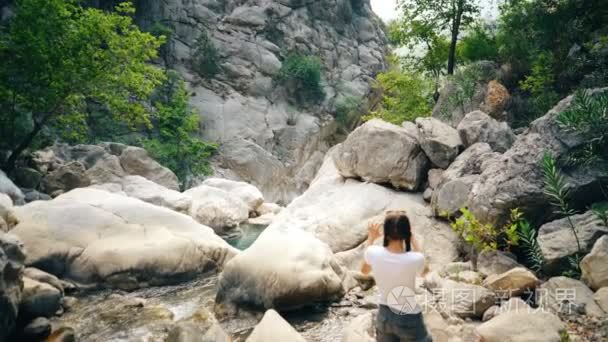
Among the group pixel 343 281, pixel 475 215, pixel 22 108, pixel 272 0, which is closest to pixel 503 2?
pixel 475 215

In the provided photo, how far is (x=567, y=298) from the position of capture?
5.86 metres

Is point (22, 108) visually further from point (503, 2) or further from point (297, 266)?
point (503, 2)

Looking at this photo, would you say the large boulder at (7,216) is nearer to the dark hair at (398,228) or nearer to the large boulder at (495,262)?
the dark hair at (398,228)

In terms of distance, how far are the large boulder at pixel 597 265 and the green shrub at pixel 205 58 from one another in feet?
111

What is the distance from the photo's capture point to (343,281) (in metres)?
8.47

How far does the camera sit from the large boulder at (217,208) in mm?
19281

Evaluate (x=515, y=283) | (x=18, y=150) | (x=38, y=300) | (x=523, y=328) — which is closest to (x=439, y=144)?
(x=515, y=283)

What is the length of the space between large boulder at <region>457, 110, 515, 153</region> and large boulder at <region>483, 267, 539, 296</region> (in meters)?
5.18

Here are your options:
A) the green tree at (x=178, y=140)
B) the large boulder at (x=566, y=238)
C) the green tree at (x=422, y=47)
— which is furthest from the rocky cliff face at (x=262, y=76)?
the large boulder at (x=566, y=238)

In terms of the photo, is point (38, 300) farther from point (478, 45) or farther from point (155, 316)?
point (478, 45)

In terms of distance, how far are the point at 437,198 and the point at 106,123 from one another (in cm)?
2463

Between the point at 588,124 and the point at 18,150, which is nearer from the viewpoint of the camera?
the point at 588,124

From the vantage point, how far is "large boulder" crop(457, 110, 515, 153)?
1109 centimetres

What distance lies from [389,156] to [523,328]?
23.2 feet
